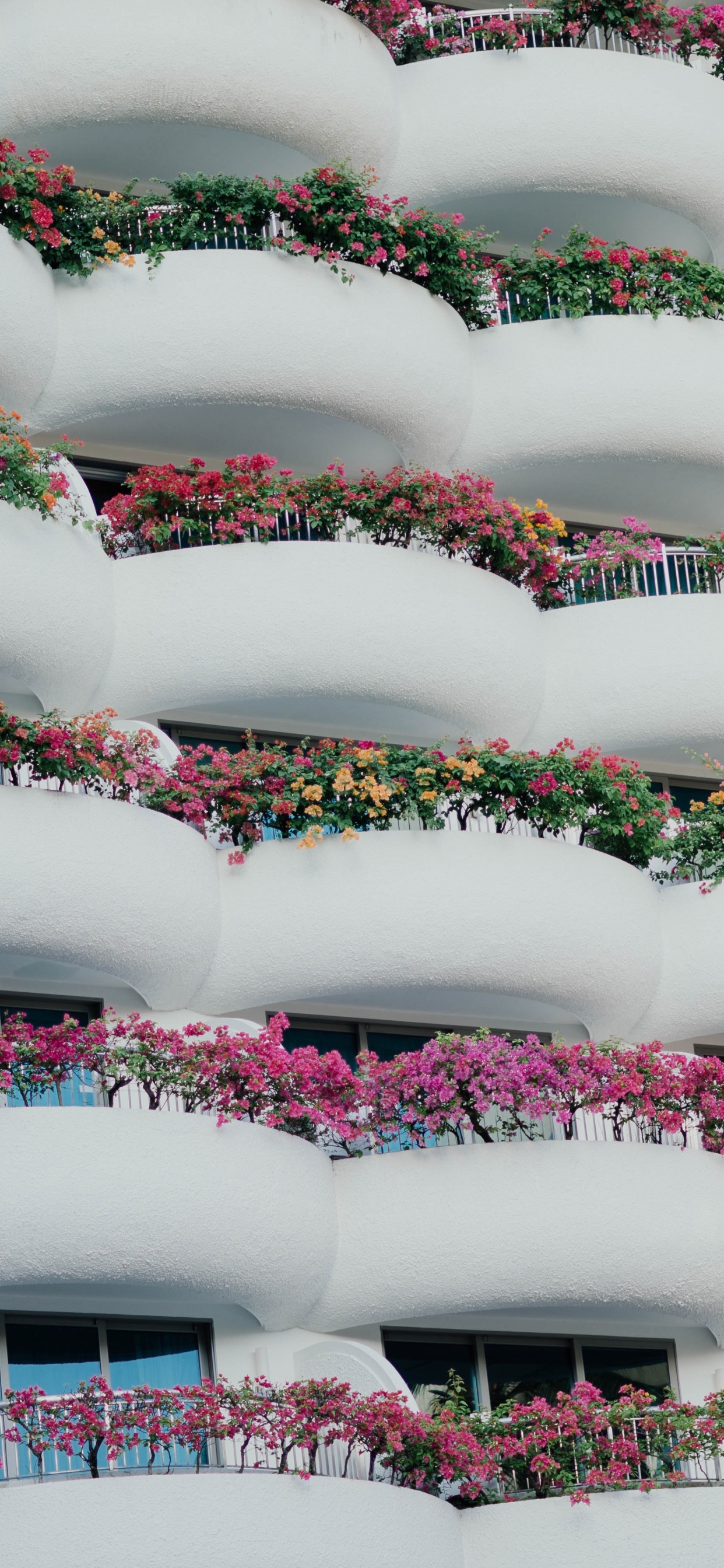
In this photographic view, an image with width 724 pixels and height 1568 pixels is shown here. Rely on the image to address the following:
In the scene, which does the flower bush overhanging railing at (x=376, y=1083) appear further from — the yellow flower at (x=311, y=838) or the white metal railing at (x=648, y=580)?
the white metal railing at (x=648, y=580)

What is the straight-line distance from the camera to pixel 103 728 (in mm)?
21750

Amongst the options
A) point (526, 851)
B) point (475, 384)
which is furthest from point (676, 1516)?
point (475, 384)

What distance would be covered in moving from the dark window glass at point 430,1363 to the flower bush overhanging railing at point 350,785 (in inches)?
207

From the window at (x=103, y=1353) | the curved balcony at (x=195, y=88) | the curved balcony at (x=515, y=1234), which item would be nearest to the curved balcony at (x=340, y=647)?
the curved balcony at (x=515, y=1234)

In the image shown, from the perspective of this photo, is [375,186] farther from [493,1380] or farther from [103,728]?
[493,1380]

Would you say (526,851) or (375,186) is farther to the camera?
(375,186)

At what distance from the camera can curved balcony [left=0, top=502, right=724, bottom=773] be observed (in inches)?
904

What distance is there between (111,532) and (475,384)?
542 cm

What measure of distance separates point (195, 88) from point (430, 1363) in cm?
1459

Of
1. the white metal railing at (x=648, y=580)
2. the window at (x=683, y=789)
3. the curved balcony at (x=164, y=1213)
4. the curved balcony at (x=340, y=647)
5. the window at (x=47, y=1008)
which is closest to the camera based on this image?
the curved balcony at (x=164, y=1213)

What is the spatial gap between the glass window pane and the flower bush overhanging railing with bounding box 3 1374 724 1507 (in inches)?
20.6

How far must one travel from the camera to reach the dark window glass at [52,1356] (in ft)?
68.2

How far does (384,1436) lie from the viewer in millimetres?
19609

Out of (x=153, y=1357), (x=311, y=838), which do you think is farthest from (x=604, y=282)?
(x=153, y=1357)
